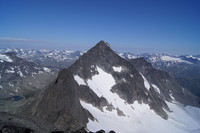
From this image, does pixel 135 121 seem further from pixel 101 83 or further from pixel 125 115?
pixel 101 83

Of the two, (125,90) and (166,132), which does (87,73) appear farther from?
(166,132)

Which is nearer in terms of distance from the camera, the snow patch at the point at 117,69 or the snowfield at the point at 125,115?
the snowfield at the point at 125,115

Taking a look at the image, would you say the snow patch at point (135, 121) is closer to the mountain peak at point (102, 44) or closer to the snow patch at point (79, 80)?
the snow patch at point (79, 80)

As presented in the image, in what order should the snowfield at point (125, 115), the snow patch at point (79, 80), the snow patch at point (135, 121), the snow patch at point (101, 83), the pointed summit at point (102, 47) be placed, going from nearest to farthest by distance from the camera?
the snow patch at point (135, 121) → the snowfield at point (125, 115) → the snow patch at point (79, 80) → the snow patch at point (101, 83) → the pointed summit at point (102, 47)

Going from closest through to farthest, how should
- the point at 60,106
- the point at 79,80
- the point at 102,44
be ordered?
the point at 60,106 → the point at 79,80 → the point at 102,44

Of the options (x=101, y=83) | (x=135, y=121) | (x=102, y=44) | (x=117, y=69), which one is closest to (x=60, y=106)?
(x=135, y=121)

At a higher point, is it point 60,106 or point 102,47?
point 102,47

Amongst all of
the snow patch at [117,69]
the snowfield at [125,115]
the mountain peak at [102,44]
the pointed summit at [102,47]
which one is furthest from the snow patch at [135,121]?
the mountain peak at [102,44]

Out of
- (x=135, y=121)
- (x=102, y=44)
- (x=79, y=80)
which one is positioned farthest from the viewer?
(x=102, y=44)

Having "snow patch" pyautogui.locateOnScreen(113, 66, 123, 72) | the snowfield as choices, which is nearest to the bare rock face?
the snowfield

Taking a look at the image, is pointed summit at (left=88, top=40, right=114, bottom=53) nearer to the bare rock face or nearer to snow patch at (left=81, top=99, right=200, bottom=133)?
snow patch at (left=81, top=99, right=200, bottom=133)

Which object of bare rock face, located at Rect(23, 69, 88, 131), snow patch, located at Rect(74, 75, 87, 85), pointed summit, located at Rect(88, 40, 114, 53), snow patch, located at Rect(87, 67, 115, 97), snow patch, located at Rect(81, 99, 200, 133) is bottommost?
snow patch, located at Rect(81, 99, 200, 133)
